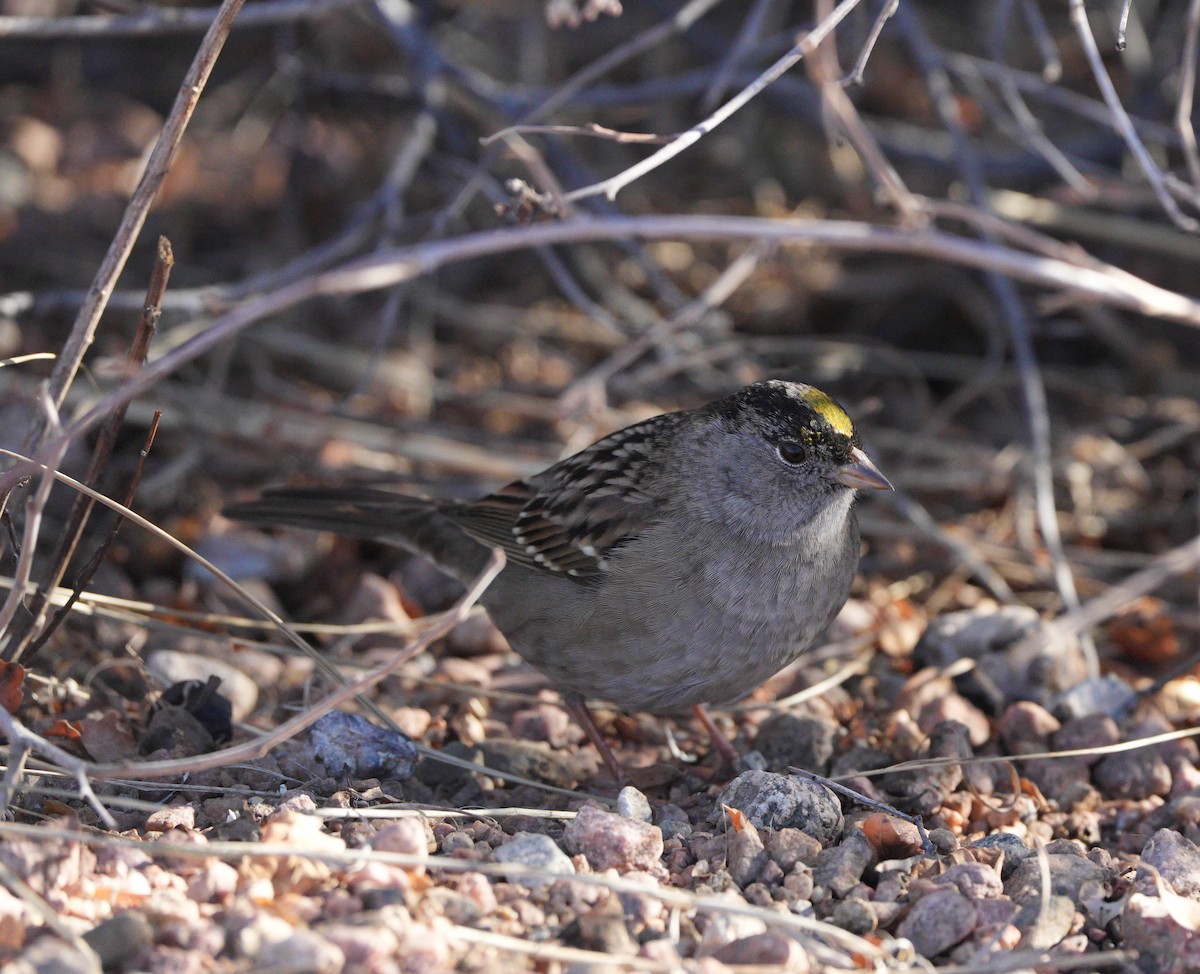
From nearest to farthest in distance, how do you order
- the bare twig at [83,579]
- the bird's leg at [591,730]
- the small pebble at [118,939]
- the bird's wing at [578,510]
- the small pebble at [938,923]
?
1. the small pebble at [118,939]
2. the small pebble at [938,923]
3. the bare twig at [83,579]
4. the bird's leg at [591,730]
5. the bird's wing at [578,510]

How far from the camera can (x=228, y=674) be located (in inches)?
138

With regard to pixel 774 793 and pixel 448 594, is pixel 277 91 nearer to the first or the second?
pixel 448 594

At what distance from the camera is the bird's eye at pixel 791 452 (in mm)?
3328

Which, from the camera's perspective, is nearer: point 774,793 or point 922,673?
point 774,793

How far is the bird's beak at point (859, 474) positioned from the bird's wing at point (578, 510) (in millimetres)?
472

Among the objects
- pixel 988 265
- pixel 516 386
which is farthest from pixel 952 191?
pixel 988 265

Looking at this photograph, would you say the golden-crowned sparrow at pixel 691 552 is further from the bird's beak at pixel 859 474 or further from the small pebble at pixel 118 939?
the small pebble at pixel 118 939

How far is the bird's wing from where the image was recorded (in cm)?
342

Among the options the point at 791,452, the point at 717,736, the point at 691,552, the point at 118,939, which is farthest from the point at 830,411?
the point at 118,939

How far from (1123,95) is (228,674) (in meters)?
4.65

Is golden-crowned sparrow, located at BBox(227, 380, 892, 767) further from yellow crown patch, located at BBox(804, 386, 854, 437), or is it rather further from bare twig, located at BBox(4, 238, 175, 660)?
bare twig, located at BBox(4, 238, 175, 660)

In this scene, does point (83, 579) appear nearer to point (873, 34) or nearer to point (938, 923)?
point (938, 923)

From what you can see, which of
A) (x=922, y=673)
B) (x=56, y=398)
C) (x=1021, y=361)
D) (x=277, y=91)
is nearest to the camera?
(x=56, y=398)

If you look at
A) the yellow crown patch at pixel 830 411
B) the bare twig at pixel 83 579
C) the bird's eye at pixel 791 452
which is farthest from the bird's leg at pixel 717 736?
the bare twig at pixel 83 579
